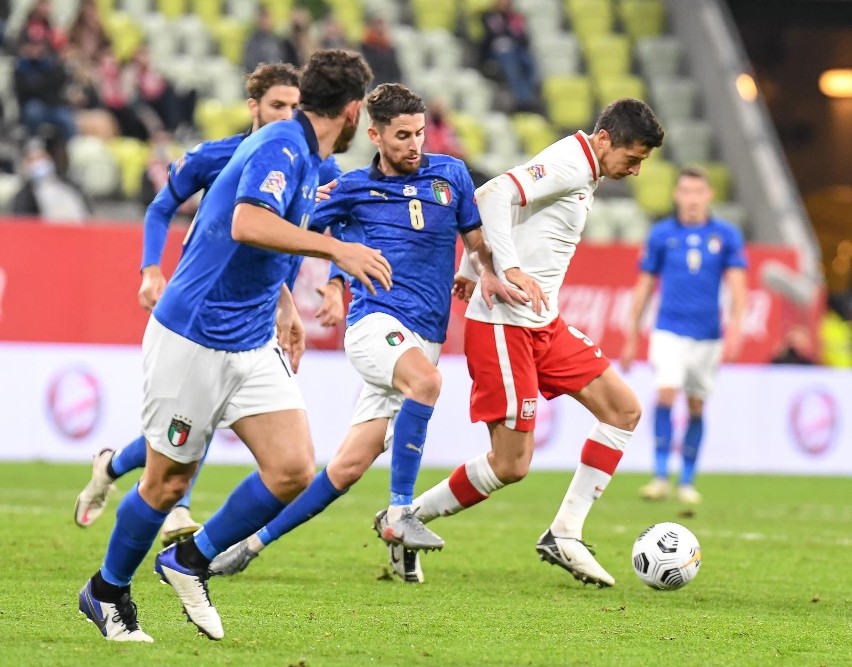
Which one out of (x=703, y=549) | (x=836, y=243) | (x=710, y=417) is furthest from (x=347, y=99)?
(x=836, y=243)

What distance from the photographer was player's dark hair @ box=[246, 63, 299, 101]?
7406 mm

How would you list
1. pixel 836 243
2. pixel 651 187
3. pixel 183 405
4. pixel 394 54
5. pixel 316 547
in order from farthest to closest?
pixel 836 243
pixel 651 187
pixel 394 54
pixel 316 547
pixel 183 405

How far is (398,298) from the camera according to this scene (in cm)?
712

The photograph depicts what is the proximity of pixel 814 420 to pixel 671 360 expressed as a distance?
12.8 ft

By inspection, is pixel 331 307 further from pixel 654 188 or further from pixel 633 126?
pixel 654 188

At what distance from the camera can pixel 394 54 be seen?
18.9 m

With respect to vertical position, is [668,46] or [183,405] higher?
[668,46]

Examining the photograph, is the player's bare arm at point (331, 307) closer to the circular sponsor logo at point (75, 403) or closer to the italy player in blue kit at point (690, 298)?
the italy player in blue kit at point (690, 298)

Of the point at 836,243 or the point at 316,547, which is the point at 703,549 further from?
the point at 836,243

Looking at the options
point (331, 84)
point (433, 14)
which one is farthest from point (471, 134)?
point (331, 84)

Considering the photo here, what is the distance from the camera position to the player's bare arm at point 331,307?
687 cm

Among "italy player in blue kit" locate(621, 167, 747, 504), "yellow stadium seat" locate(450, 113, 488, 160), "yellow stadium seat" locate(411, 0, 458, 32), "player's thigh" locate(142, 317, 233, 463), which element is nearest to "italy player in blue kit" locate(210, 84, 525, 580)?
"player's thigh" locate(142, 317, 233, 463)

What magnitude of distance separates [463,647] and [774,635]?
1248mm

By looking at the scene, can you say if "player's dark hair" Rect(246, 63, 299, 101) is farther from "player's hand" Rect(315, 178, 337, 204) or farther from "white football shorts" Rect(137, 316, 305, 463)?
"white football shorts" Rect(137, 316, 305, 463)
